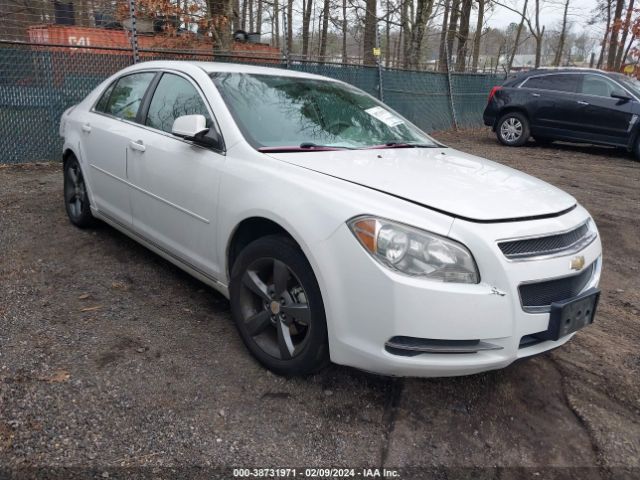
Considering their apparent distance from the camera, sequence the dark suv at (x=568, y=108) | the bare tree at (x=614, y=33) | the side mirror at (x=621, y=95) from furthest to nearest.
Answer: the bare tree at (x=614, y=33)
the dark suv at (x=568, y=108)
the side mirror at (x=621, y=95)

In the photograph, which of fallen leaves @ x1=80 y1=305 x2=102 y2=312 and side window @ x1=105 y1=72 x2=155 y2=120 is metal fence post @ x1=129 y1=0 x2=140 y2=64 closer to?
side window @ x1=105 y1=72 x2=155 y2=120

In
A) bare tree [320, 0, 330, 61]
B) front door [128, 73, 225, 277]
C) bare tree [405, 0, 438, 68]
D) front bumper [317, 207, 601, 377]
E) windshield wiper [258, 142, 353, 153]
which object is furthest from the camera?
bare tree [320, 0, 330, 61]

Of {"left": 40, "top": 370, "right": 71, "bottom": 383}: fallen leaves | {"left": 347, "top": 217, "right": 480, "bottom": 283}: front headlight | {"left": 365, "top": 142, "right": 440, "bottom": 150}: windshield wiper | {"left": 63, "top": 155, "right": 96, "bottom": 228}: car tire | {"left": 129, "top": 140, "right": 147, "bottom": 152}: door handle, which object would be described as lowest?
{"left": 40, "top": 370, "right": 71, "bottom": 383}: fallen leaves

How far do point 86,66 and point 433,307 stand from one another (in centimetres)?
737

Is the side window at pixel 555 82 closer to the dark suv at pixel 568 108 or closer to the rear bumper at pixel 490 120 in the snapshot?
the dark suv at pixel 568 108

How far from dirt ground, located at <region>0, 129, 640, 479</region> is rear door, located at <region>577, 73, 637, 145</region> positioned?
25.0 ft

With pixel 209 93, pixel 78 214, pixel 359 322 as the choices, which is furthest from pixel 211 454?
pixel 78 214

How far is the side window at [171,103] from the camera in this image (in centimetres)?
343

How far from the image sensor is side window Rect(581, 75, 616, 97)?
10438 mm

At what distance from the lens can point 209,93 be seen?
3.29 metres

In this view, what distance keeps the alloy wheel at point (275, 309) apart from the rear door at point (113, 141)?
154 centimetres

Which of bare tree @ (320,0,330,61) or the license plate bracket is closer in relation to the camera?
the license plate bracket

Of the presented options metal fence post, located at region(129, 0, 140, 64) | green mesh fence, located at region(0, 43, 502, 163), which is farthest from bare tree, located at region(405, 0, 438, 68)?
metal fence post, located at region(129, 0, 140, 64)

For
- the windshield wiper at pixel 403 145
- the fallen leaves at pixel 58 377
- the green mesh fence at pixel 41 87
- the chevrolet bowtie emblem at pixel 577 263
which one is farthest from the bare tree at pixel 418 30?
the fallen leaves at pixel 58 377
